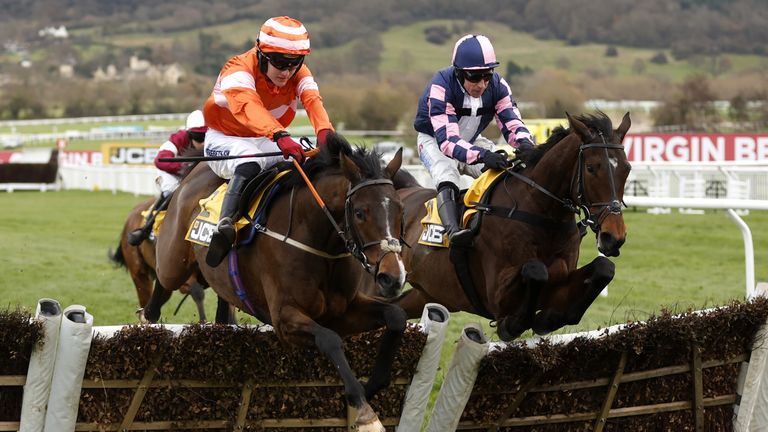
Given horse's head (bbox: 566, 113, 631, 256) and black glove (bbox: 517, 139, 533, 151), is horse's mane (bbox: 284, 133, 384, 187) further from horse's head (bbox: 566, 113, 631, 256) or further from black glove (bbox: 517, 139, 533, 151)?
black glove (bbox: 517, 139, 533, 151)

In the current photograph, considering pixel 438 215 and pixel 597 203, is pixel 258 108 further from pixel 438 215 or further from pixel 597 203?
pixel 597 203

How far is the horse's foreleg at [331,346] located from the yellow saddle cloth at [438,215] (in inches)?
60.7

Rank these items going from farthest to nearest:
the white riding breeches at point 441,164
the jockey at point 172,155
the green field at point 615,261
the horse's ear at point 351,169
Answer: the green field at point 615,261, the jockey at point 172,155, the white riding breeches at point 441,164, the horse's ear at point 351,169

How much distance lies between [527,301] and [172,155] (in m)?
3.74

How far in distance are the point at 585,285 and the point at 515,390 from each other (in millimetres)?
985

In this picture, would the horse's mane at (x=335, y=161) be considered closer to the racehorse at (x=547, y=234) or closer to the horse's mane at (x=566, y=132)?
the racehorse at (x=547, y=234)

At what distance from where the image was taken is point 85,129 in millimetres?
67062

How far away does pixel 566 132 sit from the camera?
19.3 ft

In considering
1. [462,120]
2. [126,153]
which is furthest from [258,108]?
[126,153]

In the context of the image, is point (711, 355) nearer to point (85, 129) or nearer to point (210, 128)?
point (210, 128)

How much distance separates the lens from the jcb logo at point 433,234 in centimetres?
633

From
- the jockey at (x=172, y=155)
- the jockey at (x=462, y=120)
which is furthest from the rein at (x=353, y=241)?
the jockey at (x=172, y=155)

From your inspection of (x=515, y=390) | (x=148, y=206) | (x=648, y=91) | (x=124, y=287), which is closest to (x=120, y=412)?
(x=515, y=390)

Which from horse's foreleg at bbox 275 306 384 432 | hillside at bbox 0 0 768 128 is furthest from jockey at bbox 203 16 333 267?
hillside at bbox 0 0 768 128
